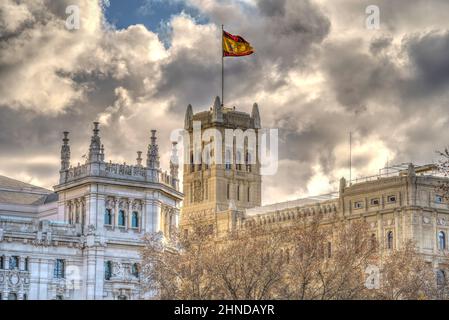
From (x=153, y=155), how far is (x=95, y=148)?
23.9 feet

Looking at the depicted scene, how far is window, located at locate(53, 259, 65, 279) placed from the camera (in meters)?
115

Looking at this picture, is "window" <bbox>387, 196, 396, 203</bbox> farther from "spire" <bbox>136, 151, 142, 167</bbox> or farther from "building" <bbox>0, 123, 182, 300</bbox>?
"spire" <bbox>136, 151, 142, 167</bbox>

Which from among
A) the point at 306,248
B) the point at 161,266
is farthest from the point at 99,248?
the point at 306,248

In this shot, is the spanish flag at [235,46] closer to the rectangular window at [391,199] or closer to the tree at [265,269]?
the rectangular window at [391,199]

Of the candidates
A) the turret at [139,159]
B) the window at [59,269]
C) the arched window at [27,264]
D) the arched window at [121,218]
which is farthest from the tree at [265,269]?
the turret at [139,159]

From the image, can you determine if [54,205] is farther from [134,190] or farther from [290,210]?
[290,210]

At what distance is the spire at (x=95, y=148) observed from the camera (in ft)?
385

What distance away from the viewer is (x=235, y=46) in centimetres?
15075

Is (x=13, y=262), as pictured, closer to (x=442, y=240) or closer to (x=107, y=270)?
(x=107, y=270)

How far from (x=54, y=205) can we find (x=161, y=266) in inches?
1248

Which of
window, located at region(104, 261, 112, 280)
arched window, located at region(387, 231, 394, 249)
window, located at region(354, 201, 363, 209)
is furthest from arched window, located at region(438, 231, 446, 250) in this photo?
window, located at region(104, 261, 112, 280)

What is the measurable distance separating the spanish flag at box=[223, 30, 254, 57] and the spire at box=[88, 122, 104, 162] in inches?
1407

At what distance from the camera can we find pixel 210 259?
92.0 metres
